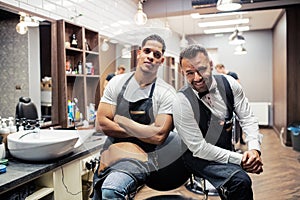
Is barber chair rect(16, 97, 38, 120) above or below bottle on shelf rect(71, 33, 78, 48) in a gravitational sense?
below

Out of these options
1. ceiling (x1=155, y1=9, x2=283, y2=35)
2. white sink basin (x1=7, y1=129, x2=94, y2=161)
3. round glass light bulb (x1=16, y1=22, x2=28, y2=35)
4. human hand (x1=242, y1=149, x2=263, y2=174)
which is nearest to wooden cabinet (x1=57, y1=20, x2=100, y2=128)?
round glass light bulb (x1=16, y1=22, x2=28, y2=35)

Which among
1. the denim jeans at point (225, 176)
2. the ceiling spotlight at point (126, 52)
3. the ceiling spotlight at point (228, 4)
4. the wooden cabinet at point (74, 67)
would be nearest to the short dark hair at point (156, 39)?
the ceiling spotlight at point (126, 52)

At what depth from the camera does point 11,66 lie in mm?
2127

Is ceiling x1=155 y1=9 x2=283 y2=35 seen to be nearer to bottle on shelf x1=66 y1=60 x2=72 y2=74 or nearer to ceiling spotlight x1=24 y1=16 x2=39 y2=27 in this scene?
bottle on shelf x1=66 y1=60 x2=72 y2=74

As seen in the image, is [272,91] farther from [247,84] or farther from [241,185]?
[241,185]

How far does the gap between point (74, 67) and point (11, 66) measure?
0.73m

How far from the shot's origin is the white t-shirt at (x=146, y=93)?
154 cm

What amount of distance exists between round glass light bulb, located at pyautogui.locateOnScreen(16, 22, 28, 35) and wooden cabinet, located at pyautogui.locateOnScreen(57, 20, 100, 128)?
34 centimetres

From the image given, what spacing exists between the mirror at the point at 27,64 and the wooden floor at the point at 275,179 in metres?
1.18

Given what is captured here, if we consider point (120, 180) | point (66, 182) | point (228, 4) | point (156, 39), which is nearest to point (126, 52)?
point (156, 39)

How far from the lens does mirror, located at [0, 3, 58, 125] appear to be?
2.10 meters

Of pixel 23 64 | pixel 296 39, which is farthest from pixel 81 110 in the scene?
pixel 296 39

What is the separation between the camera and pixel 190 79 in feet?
4.95

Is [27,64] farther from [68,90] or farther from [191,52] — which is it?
[191,52]
